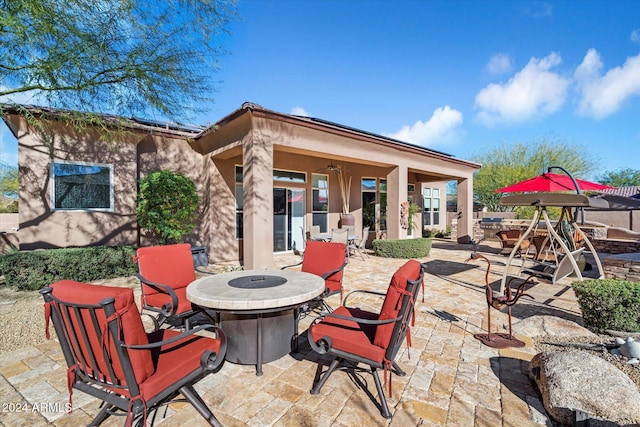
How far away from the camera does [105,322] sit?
1.55 m

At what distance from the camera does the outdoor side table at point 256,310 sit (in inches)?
99.5

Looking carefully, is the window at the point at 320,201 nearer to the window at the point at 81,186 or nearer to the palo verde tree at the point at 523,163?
the window at the point at 81,186

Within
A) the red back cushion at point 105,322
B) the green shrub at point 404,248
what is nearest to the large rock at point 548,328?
the red back cushion at point 105,322

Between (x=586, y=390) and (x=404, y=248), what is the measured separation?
707 centimetres

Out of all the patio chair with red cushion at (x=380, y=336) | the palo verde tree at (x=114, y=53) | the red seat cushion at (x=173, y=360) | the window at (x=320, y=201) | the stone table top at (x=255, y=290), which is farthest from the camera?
the window at (x=320, y=201)

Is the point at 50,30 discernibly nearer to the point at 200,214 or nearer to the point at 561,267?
the point at 200,214

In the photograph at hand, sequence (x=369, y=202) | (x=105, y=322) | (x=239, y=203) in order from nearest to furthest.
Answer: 1. (x=105, y=322)
2. (x=239, y=203)
3. (x=369, y=202)

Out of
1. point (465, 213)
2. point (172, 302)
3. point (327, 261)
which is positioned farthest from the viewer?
point (465, 213)

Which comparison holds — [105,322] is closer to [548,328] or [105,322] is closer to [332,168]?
[548,328]

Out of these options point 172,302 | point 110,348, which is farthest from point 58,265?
point 110,348

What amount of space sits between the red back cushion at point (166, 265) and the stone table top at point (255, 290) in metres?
0.69

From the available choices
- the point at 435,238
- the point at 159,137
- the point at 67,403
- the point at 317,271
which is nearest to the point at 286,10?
the point at 159,137

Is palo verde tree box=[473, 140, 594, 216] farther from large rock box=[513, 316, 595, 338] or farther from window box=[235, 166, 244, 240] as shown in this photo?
large rock box=[513, 316, 595, 338]

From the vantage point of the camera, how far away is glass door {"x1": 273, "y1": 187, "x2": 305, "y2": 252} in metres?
9.48
